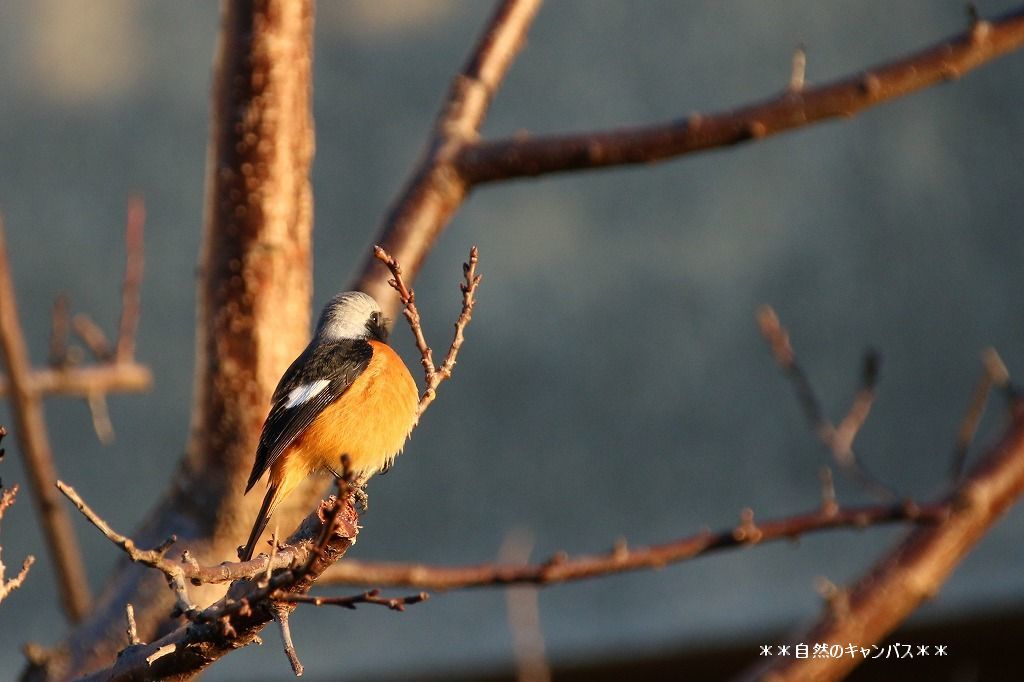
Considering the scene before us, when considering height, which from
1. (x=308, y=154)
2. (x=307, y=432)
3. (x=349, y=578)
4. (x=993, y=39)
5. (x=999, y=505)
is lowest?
(x=999, y=505)

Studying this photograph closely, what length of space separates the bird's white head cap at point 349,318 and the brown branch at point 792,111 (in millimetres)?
528

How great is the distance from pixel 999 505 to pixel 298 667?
1.74 metres

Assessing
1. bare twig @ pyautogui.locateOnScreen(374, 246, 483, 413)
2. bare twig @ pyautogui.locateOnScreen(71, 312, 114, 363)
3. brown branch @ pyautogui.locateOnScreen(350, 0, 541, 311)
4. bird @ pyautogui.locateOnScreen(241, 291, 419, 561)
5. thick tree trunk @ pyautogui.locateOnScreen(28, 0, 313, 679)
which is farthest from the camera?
bare twig @ pyautogui.locateOnScreen(71, 312, 114, 363)

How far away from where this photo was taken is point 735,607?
4312 mm

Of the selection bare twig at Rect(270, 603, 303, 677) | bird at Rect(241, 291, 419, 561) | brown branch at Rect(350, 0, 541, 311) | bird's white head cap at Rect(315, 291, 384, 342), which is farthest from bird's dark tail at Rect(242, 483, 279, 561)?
bare twig at Rect(270, 603, 303, 677)

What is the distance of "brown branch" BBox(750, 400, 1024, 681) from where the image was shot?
7.89 feet

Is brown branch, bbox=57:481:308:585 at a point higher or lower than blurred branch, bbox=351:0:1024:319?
lower

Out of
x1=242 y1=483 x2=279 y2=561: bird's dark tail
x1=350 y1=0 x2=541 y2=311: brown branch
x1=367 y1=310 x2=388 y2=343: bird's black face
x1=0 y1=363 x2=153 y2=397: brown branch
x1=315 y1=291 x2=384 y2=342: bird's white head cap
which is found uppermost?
x1=0 y1=363 x2=153 y2=397: brown branch

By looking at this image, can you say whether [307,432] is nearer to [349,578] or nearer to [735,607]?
[349,578]

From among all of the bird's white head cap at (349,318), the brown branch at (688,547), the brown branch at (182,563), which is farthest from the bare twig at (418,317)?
the bird's white head cap at (349,318)

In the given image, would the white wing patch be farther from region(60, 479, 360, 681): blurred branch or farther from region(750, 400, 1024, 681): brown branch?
region(750, 400, 1024, 681): brown branch

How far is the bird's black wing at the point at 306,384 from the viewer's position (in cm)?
241

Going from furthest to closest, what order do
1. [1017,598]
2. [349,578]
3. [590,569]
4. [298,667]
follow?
[1017,598], [349,578], [590,569], [298,667]

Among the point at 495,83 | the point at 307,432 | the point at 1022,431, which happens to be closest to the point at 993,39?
the point at 1022,431
